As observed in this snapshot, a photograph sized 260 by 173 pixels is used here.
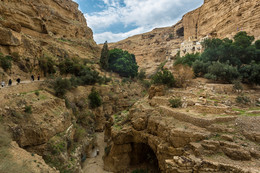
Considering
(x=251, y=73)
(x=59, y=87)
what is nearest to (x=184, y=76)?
(x=251, y=73)

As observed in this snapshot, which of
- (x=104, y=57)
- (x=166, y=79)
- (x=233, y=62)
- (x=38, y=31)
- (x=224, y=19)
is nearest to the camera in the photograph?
(x=166, y=79)

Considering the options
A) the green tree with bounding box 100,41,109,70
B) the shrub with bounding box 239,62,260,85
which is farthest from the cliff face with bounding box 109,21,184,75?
the shrub with bounding box 239,62,260,85

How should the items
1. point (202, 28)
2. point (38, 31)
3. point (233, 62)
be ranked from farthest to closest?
point (202, 28) < point (38, 31) < point (233, 62)

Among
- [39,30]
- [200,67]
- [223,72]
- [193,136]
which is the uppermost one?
[39,30]

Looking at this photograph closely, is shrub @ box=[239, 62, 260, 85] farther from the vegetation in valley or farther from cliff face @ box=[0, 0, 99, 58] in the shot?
cliff face @ box=[0, 0, 99, 58]

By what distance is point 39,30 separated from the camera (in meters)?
24.8

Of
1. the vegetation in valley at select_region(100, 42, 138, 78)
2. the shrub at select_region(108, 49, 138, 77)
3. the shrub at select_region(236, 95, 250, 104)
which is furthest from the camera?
the shrub at select_region(108, 49, 138, 77)

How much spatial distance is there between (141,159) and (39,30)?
1068 inches

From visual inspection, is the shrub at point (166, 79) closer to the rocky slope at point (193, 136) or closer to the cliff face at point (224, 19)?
the rocky slope at point (193, 136)

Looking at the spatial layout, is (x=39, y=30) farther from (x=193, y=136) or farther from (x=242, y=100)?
(x=242, y=100)

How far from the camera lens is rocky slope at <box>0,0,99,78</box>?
50.9 feet

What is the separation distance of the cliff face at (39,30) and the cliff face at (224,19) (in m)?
32.2

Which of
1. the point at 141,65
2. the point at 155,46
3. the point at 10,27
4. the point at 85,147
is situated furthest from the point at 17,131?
the point at 155,46

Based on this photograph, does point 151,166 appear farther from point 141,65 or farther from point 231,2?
point 141,65
